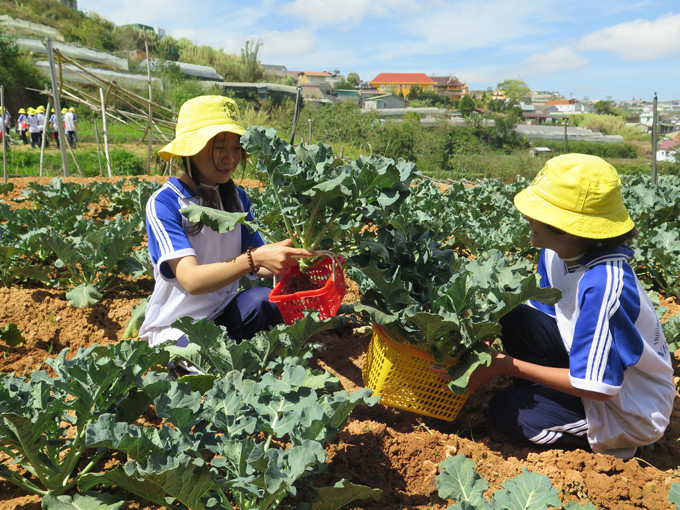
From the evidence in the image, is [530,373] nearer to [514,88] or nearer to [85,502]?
[85,502]

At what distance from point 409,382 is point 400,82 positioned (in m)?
127

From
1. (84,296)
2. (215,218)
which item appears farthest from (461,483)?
(84,296)

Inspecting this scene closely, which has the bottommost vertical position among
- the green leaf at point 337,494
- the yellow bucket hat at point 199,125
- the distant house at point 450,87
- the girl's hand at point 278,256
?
the green leaf at point 337,494

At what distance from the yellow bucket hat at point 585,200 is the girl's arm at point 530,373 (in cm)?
57

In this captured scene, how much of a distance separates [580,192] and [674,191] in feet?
16.8

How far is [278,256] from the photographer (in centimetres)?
223

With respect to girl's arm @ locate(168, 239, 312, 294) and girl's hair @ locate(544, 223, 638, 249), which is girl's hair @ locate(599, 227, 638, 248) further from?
girl's arm @ locate(168, 239, 312, 294)

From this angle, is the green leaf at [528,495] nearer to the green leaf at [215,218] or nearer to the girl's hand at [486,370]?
the girl's hand at [486,370]

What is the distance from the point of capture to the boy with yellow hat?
6.44 feet

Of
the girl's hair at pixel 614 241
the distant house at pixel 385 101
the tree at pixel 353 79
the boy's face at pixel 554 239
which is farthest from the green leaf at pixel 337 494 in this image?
the tree at pixel 353 79

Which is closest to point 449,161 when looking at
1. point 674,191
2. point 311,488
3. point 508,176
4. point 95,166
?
point 508,176

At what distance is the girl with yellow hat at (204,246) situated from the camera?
2.37 metres

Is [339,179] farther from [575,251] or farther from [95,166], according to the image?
[95,166]

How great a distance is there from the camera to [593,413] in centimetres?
216
